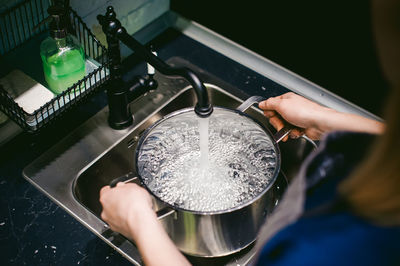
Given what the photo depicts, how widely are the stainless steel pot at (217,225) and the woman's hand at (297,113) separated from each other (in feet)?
0.23

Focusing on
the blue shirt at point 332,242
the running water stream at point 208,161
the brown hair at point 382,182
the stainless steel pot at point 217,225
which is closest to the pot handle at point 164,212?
the stainless steel pot at point 217,225

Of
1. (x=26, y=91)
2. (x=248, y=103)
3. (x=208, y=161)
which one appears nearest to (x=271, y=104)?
(x=248, y=103)

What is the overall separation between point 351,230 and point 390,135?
0.13 meters

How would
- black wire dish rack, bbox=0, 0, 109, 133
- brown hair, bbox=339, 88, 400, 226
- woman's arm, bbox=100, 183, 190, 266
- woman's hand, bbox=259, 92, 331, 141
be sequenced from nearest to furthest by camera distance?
1. brown hair, bbox=339, 88, 400, 226
2. woman's arm, bbox=100, 183, 190, 266
3. black wire dish rack, bbox=0, 0, 109, 133
4. woman's hand, bbox=259, 92, 331, 141

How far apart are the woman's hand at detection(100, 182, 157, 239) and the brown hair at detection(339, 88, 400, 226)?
436 millimetres

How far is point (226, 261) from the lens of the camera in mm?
1097

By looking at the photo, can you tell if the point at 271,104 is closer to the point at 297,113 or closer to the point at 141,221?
the point at 297,113

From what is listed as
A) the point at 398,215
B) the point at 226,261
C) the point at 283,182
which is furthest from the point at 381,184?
the point at 283,182

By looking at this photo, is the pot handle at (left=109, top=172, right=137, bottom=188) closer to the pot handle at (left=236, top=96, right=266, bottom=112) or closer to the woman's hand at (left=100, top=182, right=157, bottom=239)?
the woman's hand at (left=100, top=182, right=157, bottom=239)

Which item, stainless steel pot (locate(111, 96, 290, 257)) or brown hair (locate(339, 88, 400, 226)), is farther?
stainless steel pot (locate(111, 96, 290, 257))

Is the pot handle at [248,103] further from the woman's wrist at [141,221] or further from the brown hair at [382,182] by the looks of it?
the brown hair at [382,182]

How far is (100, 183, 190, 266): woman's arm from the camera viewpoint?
0.82 metres

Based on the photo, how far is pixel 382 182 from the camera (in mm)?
536

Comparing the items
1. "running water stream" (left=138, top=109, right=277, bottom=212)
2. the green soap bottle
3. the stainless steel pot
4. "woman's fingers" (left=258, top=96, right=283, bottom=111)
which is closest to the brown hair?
the stainless steel pot
